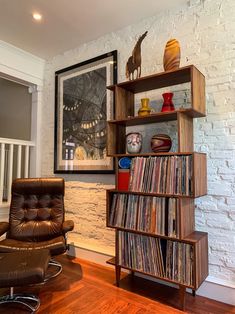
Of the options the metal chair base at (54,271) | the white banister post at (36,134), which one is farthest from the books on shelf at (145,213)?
the white banister post at (36,134)

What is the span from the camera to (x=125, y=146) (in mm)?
2354

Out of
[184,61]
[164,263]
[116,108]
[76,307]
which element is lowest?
[76,307]

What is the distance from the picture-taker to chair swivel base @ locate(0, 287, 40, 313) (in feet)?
5.90

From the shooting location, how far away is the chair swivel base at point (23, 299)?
1.80m

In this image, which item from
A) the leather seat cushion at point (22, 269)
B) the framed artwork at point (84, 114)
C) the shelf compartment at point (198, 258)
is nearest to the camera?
the leather seat cushion at point (22, 269)

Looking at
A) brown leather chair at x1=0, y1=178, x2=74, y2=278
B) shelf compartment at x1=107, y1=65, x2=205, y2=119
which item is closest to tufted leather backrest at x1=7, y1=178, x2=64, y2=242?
brown leather chair at x1=0, y1=178, x2=74, y2=278

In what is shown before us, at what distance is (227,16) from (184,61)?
468 mm

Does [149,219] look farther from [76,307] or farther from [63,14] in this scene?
[63,14]

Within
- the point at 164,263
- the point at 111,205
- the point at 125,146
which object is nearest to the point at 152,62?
the point at 125,146

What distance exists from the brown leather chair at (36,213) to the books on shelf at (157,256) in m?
0.63

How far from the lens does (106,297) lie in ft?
6.35

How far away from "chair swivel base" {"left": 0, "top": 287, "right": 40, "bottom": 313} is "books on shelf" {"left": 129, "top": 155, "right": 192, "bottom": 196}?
1146 mm

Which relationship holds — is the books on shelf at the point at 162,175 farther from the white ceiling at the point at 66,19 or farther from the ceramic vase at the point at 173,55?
the white ceiling at the point at 66,19

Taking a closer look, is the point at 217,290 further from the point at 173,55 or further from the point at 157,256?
the point at 173,55
